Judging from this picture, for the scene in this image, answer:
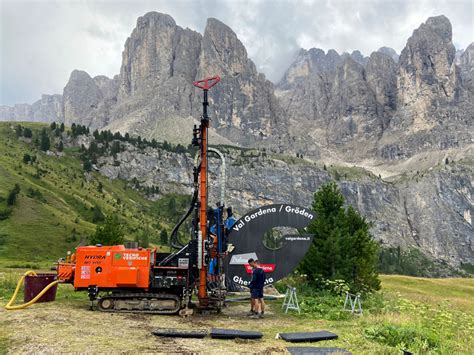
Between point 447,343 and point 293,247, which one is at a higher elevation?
point 293,247

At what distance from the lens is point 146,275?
60.7 feet

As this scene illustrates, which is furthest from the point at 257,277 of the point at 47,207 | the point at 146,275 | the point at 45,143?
the point at 45,143

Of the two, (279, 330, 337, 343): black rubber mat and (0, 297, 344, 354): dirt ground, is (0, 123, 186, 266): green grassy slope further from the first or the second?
(279, 330, 337, 343): black rubber mat

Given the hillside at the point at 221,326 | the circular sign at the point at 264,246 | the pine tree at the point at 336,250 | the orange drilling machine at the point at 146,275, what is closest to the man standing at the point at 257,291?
the hillside at the point at 221,326

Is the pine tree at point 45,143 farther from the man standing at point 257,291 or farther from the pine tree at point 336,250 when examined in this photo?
the man standing at point 257,291

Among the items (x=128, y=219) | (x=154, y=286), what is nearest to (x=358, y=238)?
(x=154, y=286)

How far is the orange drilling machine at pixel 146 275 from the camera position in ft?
60.5

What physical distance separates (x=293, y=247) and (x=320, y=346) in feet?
29.8

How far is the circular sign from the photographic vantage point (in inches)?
830

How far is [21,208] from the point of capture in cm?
9356

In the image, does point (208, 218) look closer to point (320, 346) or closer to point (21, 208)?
point (320, 346)

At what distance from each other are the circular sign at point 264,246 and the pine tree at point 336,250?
600 cm

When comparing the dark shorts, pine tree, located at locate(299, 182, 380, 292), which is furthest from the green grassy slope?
the dark shorts

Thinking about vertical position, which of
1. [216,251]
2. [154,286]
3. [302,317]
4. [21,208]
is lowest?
[302,317]
